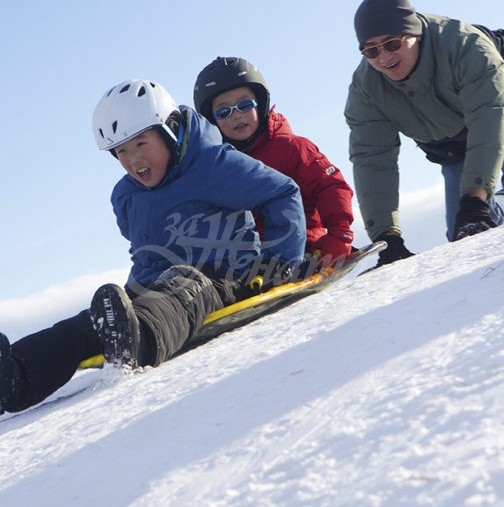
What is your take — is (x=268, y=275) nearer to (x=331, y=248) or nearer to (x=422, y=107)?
(x=331, y=248)

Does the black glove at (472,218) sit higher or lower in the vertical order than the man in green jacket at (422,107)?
lower

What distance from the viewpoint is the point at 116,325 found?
9.82 ft

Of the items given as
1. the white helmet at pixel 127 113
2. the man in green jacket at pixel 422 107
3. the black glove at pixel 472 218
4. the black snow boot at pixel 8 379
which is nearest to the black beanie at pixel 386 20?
the man in green jacket at pixel 422 107

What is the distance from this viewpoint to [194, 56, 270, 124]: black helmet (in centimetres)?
537

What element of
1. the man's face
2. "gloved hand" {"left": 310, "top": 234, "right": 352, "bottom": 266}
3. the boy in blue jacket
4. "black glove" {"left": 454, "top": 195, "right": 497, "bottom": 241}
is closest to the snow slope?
the boy in blue jacket

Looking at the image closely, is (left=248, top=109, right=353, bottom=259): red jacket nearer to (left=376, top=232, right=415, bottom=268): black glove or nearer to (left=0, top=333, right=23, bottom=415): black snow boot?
(left=376, top=232, right=415, bottom=268): black glove

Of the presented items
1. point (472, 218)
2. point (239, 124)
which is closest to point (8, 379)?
point (472, 218)

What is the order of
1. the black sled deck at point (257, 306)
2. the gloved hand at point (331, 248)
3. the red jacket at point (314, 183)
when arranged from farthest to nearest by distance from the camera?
the red jacket at point (314, 183), the gloved hand at point (331, 248), the black sled deck at point (257, 306)

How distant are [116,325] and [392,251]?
8.27 feet

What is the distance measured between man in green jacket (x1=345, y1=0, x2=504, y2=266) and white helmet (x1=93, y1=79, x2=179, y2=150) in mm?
1319

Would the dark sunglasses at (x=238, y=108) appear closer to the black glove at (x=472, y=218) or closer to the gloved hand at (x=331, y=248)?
the gloved hand at (x=331, y=248)

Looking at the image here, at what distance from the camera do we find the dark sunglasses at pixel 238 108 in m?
5.26

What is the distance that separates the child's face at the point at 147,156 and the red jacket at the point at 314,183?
916mm

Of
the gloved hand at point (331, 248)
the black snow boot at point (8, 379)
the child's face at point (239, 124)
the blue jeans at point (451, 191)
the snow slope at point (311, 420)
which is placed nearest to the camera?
the snow slope at point (311, 420)
